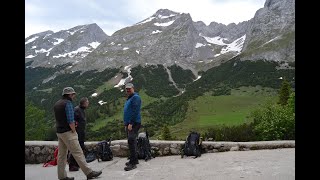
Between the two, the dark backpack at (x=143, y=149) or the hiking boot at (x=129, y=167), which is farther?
the dark backpack at (x=143, y=149)

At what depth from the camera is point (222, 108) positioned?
359ft

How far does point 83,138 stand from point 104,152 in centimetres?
124

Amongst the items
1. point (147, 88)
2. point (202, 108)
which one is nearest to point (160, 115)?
point (202, 108)

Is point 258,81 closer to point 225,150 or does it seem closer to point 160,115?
point 160,115

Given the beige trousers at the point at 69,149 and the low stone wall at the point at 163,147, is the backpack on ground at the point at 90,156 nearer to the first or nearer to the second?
the low stone wall at the point at 163,147

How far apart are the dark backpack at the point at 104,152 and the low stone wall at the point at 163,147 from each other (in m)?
0.43

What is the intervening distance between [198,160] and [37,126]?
147ft

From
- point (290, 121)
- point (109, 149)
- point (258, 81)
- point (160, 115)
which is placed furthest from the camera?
point (258, 81)

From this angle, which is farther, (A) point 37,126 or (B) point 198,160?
(A) point 37,126

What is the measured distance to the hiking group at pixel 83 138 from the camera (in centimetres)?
702

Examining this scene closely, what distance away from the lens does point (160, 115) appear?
112375mm

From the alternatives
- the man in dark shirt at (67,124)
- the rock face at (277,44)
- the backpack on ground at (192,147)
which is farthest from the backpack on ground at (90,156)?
the rock face at (277,44)
